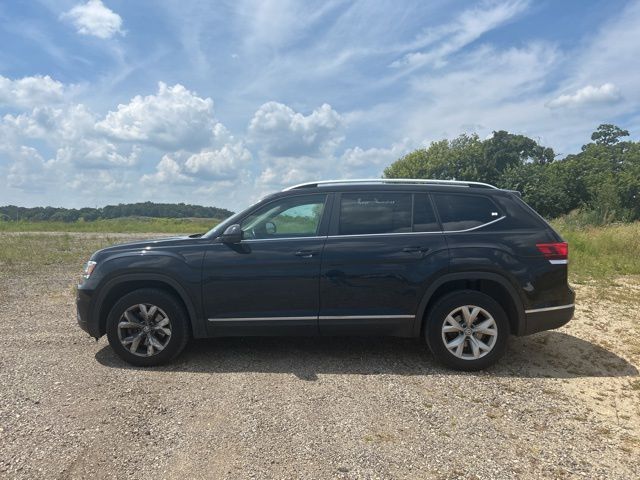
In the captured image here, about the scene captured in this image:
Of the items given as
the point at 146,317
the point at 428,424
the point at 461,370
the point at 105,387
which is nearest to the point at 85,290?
the point at 146,317

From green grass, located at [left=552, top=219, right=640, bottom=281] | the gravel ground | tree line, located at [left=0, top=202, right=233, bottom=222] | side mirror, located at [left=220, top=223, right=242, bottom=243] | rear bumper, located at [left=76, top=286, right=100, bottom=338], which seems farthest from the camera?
tree line, located at [left=0, top=202, right=233, bottom=222]

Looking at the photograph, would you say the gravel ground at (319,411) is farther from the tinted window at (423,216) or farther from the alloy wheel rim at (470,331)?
the tinted window at (423,216)

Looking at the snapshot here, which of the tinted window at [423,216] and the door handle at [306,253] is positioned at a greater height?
the tinted window at [423,216]

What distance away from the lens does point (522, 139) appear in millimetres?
66875

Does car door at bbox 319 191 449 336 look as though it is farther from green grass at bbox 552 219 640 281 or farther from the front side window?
green grass at bbox 552 219 640 281

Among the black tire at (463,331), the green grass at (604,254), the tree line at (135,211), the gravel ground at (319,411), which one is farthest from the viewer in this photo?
the tree line at (135,211)

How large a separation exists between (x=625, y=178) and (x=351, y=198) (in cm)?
4241

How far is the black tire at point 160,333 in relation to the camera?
4.38 m

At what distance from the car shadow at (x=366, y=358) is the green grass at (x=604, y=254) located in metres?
4.55

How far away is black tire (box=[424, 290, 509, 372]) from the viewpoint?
425 centimetres

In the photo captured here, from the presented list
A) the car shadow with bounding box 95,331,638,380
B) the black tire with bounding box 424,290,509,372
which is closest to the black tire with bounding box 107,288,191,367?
the car shadow with bounding box 95,331,638,380

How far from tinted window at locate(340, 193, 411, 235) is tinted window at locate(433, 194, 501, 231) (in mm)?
350

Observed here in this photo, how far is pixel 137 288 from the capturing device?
180 inches

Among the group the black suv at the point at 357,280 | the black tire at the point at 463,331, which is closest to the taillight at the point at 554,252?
the black suv at the point at 357,280
